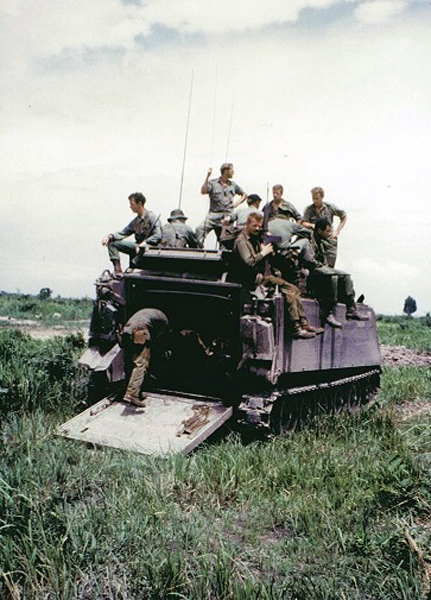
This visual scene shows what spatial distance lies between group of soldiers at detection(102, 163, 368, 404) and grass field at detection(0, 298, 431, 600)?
63.7 inches

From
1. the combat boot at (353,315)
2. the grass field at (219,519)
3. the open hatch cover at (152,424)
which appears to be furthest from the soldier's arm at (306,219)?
the grass field at (219,519)

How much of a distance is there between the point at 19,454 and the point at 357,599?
9.53 ft

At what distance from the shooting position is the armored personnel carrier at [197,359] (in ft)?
22.7

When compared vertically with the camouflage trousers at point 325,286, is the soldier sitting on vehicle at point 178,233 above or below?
above

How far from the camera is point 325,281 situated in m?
8.59

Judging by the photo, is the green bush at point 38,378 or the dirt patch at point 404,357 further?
the dirt patch at point 404,357

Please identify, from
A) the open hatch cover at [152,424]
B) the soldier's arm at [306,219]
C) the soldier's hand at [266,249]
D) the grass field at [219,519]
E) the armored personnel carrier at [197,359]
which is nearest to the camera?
the grass field at [219,519]

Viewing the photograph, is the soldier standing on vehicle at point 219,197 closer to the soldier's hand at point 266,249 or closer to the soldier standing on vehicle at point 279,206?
the soldier standing on vehicle at point 279,206

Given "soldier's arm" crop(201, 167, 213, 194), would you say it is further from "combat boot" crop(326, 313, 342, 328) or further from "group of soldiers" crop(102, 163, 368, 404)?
"combat boot" crop(326, 313, 342, 328)

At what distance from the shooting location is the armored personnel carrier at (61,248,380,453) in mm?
6934

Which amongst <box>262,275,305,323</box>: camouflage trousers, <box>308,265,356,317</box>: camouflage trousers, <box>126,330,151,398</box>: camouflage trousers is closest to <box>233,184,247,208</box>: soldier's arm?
<box>308,265,356,317</box>: camouflage trousers

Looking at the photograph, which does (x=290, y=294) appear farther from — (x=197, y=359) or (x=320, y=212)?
(x=320, y=212)

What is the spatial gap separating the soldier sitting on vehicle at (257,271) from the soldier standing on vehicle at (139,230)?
4.93 ft

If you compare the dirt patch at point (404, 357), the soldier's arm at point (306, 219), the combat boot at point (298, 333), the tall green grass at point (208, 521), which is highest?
the soldier's arm at point (306, 219)
